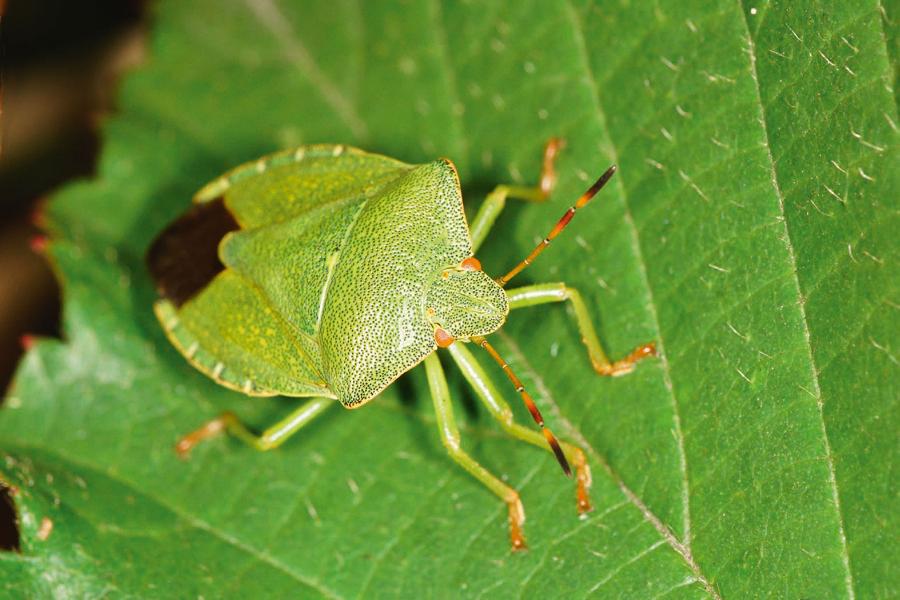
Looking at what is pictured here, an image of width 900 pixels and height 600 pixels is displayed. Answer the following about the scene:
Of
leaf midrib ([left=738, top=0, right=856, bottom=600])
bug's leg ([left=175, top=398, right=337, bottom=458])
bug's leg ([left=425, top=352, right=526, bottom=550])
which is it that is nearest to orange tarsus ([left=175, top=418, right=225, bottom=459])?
bug's leg ([left=175, top=398, right=337, bottom=458])

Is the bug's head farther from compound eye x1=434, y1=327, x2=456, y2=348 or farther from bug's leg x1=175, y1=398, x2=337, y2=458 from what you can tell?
bug's leg x1=175, y1=398, x2=337, y2=458

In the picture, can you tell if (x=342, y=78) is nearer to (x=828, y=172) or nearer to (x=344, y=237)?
(x=344, y=237)

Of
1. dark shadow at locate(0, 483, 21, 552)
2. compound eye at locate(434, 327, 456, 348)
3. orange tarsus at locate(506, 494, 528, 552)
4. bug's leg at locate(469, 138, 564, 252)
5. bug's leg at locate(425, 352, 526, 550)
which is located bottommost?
orange tarsus at locate(506, 494, 528, 552)

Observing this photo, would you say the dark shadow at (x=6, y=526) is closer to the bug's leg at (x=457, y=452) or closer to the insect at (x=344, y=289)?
the insect at (x=344, y=289)

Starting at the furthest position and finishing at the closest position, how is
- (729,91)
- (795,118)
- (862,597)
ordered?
(729,91) < (795,118) < (862,597)

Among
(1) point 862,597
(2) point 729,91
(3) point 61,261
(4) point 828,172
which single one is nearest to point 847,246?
(4) point 828,172

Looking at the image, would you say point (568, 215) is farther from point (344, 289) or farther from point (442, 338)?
point (344, 289)

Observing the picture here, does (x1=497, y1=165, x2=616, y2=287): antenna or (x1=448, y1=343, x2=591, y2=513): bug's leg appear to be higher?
(x1=497, y1=165, x2=616, y2=287): antenna

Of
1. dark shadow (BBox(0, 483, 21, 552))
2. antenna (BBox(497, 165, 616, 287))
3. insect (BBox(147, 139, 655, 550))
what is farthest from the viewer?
dark shadow (BBox(0, 483, 21, 552))
